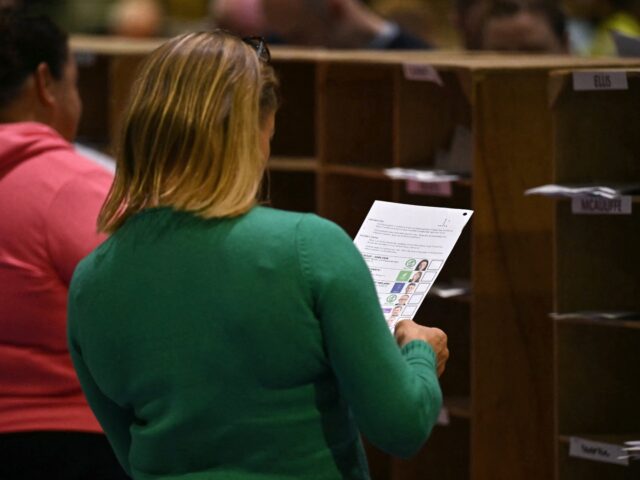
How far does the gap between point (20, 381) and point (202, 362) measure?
1.05 meters

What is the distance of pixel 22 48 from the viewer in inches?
125

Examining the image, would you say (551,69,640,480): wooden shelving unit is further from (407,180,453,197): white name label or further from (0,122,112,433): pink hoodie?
(0,122,112,433): pink hoodie

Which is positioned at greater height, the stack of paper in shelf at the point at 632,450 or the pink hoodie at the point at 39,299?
the pink hoodie at the point at 39,299

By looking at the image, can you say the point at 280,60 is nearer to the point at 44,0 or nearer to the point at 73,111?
the point at 73,111

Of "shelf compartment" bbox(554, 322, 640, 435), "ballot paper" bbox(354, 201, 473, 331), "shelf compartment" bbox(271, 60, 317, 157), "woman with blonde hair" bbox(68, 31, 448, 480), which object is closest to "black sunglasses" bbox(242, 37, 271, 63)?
"woman with blonde hair" bbox(68, 31, 448, 480)

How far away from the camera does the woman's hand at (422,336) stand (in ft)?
6.60

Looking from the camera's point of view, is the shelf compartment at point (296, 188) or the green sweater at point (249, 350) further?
the shelf compartment at point (296, 188)

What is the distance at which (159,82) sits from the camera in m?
1.90

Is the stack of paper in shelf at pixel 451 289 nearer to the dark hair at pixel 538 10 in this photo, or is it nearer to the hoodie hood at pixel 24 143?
the hoodie hood at pixel 24 143

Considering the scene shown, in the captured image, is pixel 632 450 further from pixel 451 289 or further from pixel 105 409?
pixel 105 409

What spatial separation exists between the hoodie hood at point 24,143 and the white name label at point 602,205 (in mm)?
1214

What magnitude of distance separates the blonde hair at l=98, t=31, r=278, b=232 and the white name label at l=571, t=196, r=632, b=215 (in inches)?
54.8

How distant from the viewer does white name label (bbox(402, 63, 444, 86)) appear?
3838mm

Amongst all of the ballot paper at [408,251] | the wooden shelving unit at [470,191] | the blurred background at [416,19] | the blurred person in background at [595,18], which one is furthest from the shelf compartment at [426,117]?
the blurred person in background at [595,18]
